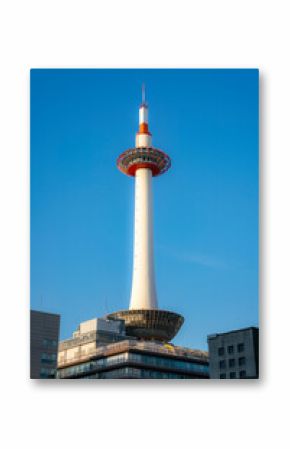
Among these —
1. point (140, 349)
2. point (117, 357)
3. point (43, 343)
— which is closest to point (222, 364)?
point (117, 357)

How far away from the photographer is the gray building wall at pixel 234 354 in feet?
49.8

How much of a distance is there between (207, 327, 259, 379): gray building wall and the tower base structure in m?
4.21

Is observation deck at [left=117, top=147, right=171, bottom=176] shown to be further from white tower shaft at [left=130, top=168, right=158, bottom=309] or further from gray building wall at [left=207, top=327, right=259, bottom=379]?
gray building wall at [left=207, top=327, right=259, bottom=379]

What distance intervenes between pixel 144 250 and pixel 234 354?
4.90m

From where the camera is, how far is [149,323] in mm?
23828

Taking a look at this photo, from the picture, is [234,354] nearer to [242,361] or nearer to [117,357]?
[242,361]

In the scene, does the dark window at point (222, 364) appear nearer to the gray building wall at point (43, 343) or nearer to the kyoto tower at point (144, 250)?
the kyoto tower at point (144, 250)

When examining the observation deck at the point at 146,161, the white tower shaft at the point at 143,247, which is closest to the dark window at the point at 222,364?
the white tower shaft at the point at 143,247
